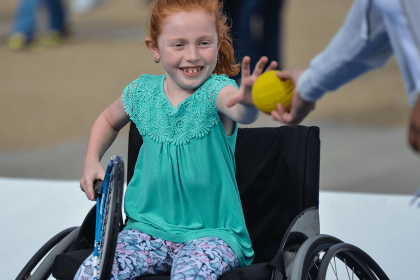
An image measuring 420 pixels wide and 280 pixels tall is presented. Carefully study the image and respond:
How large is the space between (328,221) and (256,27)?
1.59m

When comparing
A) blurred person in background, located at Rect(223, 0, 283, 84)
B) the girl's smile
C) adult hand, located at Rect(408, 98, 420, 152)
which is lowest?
adult hand, located at Rect(408, 98, 420, 152)

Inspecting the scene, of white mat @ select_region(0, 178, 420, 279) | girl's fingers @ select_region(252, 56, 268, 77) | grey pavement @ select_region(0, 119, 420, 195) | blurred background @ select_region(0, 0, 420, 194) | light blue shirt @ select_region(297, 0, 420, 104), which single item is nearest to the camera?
light blue shirt @ select_region(297, 0, 420, 104)

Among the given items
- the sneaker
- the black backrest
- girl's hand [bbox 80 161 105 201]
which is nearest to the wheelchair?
the black backrest

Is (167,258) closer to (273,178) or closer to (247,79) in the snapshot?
(273,178)

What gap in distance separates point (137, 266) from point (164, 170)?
253 millimetres

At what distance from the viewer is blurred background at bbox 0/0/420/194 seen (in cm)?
347

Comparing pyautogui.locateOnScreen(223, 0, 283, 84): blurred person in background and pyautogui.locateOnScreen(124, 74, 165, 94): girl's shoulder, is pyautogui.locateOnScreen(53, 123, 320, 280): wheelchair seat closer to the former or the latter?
pyautogui.locateOnScreen(124, 74, 165, 94): girl's shoulder

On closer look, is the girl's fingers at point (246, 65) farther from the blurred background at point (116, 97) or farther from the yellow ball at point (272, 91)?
the blurred background at point (116, 97)

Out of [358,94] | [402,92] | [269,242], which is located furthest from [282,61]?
→ [269,242]

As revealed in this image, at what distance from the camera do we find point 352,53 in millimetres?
697

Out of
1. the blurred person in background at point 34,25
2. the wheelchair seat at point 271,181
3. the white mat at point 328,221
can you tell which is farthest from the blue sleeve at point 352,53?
the blurred person in background at point 34,25

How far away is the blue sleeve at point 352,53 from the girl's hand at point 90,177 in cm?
65

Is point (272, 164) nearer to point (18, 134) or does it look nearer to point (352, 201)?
point (352, 201)

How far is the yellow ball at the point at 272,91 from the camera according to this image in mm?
846
